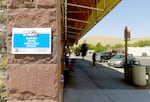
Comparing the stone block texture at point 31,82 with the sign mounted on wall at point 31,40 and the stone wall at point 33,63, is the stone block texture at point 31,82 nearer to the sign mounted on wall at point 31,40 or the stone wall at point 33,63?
the stone wall at point 33,63

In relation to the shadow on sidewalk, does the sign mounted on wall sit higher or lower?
higher

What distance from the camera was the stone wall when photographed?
10.8 feet

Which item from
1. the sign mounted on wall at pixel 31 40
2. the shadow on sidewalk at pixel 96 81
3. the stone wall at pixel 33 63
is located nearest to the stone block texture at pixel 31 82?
the stone wall at pixel 33 63

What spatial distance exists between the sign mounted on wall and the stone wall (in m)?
0.06

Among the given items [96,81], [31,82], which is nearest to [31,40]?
[31,82]

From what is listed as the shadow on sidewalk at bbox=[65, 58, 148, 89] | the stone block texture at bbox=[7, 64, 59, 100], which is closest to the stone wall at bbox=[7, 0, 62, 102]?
the stone block texture at bbox=[7, 64, 59, 100]

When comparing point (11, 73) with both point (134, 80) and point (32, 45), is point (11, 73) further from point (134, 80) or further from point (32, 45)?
point (134, 80)

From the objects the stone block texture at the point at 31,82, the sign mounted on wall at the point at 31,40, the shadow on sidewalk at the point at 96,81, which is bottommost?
the shadow on sidewalk at the point at 96,81

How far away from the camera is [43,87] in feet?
10.8

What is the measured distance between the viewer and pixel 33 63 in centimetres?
333

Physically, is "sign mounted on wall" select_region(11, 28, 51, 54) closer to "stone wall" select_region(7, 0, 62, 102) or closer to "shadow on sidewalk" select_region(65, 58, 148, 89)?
"stone wall" select_region(7, 0, 62, 102)

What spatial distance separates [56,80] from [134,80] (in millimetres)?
12333

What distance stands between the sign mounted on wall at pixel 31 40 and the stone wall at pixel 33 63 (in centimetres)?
6

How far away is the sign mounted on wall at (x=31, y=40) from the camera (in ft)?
10.7
